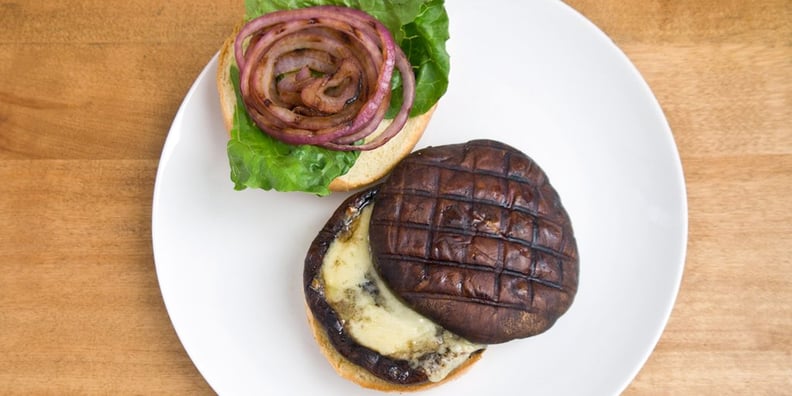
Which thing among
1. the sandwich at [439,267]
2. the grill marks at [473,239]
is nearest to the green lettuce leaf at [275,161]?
the sandwich at [439,267]

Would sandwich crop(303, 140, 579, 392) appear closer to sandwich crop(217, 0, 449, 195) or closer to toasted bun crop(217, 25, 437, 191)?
toasted bun crop(217, 25, 437, 191)

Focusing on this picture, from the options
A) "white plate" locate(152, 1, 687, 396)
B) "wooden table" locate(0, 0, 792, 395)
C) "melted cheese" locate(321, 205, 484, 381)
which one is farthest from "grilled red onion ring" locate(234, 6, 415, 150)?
"wooden table" locate(0, 0, 792, 395)

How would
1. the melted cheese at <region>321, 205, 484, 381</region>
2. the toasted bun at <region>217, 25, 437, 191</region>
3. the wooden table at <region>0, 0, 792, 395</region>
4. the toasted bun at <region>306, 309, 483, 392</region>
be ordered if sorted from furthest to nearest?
the wooden table at <region>0, 0, 792, 395</region> → the toasted bun at <region>217, 25, 437, 191</region> → the toasted bun at <region>306, 309, 483, 392</region> → the melted cheese at <region>321, 205, 484, 381</region>

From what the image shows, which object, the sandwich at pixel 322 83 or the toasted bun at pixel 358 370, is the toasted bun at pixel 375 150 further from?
the toasted bun at pixel 358 370

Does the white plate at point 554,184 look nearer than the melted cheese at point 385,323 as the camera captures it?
No

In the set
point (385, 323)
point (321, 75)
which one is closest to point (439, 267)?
point (385, 323)
